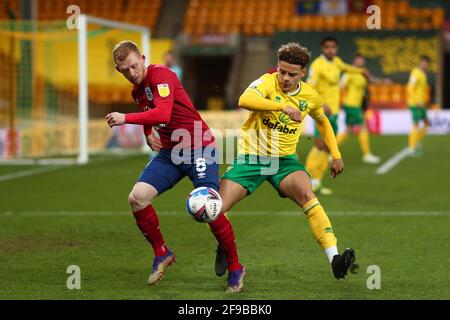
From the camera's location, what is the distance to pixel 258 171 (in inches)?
286

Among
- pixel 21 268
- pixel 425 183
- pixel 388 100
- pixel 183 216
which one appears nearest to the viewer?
pixel 21 268

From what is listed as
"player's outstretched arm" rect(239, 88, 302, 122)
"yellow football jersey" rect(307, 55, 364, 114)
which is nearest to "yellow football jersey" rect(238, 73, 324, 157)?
"player's outstretched arm" rect(239, 88, 302, 122)

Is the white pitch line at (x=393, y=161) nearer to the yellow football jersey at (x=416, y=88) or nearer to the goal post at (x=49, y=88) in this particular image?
the yellow football jersey at (x=416, y=88)

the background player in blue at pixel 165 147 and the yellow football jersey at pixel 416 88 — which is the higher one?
the yellow football jersey at pixel 416 88

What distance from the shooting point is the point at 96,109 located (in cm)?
2545

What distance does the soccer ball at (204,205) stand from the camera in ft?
22.1

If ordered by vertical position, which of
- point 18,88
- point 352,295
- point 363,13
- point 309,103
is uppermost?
point 363,13

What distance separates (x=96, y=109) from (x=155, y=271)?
18.6 m

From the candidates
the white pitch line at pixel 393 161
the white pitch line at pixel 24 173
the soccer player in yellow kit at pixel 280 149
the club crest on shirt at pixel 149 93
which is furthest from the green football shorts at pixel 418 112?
the club crest on shirt at pixel 149 93

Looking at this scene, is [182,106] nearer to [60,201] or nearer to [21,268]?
[21,268]

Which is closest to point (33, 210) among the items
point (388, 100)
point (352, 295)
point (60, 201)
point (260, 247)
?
point (60, 201)

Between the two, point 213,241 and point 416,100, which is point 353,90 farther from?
point 213,241

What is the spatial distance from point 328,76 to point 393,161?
18.3 feet

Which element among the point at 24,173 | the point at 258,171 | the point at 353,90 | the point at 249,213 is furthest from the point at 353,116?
the point at 258,171
